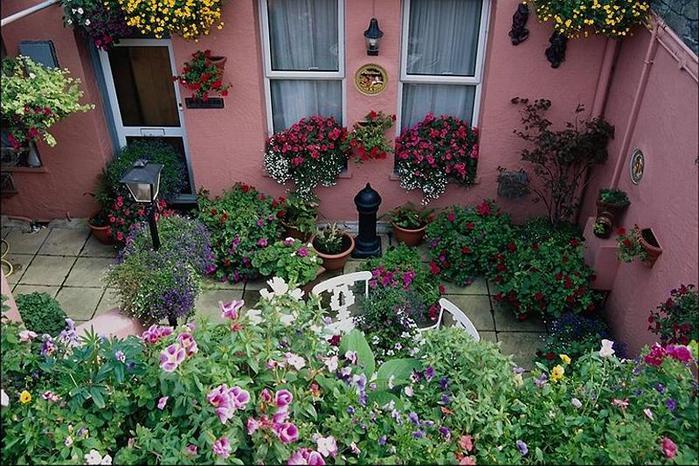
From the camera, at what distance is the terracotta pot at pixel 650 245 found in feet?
14.6

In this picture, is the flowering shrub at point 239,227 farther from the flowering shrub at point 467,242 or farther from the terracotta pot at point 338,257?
the flowering shrub at point 467,242

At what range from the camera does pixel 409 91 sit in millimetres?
6168

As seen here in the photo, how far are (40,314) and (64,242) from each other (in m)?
2.07

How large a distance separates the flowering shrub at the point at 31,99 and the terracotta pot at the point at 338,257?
2.59 metres

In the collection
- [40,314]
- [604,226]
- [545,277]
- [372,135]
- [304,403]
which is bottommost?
[545,277]

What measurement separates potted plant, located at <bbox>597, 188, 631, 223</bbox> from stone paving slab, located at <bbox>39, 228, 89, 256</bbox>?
16.5ft

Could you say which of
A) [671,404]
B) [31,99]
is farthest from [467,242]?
[31,99]

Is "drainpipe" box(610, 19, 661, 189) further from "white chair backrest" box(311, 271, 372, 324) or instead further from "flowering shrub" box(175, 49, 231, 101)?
"flowering shrub" box(175, 49, 231, 101)

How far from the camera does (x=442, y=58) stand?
5.97m

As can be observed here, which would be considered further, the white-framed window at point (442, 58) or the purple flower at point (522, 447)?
the white-framed window at point (442, 58)

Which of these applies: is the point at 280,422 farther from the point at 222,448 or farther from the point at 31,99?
the point at 31,99

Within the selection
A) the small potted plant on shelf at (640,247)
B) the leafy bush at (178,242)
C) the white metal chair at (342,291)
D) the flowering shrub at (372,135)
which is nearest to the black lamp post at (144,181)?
the leafy bush at (178,242)

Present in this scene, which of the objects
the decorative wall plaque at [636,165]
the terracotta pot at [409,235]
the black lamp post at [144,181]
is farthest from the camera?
the terracotta pot at [409,235]

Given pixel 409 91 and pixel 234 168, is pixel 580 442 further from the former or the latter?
pixel 234 168
